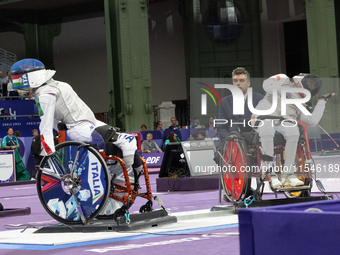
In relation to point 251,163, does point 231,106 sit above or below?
above

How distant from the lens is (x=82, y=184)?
214 inches

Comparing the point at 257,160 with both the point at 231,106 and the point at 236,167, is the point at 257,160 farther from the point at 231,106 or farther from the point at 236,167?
the point at 231,106

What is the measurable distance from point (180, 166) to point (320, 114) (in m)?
4.82

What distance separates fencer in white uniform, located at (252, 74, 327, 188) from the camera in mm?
6031

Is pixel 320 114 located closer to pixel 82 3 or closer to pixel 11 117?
pixel 11 117

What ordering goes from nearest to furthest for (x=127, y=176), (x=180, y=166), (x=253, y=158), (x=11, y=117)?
(x=127, y=176) → (x=253, y=158) → (x=180, y=166) → (x=11, y=117)

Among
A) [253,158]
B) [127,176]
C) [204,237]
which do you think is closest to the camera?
[204,237]

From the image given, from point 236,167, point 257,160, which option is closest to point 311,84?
point 257,160

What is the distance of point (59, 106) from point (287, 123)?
2.49 m

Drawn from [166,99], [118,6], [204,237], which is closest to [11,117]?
[118,6]

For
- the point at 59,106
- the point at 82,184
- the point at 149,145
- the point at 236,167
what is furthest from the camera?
the point at 149,145

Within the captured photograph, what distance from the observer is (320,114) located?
6.13 m

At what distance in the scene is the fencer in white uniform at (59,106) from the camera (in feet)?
18.2

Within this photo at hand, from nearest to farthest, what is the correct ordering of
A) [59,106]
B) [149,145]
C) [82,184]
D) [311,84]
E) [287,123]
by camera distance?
[82,184], [59,106], [287,123], [311,84], [149,145]
